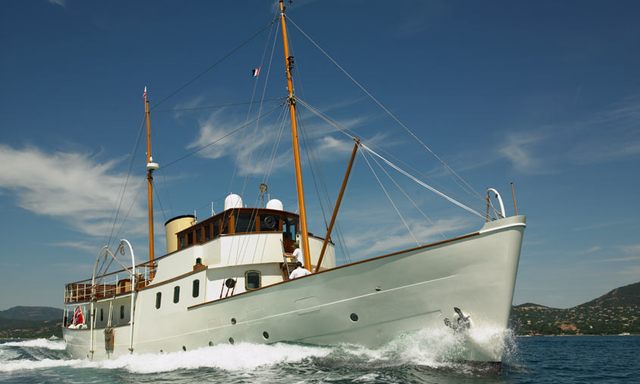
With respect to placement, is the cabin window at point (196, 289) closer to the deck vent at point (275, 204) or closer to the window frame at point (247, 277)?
the window frame at point (247, 277)

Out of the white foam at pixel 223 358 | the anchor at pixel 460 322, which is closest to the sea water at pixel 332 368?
the white foam at pixel 223 358

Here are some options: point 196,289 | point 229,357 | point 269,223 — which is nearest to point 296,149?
point 269,223

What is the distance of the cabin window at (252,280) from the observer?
17.0 meters

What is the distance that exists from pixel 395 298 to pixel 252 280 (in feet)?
22.1

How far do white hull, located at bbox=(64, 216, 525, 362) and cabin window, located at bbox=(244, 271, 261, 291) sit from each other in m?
1.65

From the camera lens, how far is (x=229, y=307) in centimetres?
1528

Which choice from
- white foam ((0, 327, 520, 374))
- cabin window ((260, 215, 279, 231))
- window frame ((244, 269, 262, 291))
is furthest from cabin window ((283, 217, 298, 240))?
white foam ((0, 327, 520, 374))

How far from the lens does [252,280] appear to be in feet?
56.2

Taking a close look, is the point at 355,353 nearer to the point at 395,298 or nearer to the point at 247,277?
the point at 395,298

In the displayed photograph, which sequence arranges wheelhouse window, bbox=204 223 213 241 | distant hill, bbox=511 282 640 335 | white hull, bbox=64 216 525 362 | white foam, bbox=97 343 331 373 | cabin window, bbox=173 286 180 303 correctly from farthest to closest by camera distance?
distant hill, bbox=511 282 640 335
wheelhouse window, bbox=204 223 213 241
cabin window, bbox=173 286 180 303
white foam, bbox=97 343 331 373
white hull, bbox=64 216 525 362

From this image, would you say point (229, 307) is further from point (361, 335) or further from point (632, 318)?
point (632, 318)

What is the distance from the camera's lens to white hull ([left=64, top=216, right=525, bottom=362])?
37.1ft

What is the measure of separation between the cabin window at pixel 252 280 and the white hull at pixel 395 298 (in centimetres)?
165

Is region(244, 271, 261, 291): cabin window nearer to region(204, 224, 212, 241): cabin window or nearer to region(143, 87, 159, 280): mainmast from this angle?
region(204, 224, 212, 241): cabin window
